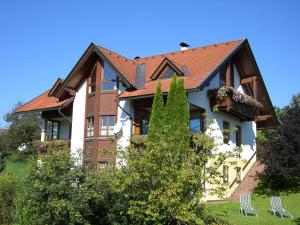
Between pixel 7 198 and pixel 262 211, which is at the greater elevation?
pixel 7 198

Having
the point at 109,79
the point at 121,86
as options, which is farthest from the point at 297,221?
the point at 109,79

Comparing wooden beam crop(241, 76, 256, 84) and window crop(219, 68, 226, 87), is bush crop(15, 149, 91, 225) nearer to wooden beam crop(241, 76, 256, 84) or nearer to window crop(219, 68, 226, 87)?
window crop(219, 68, 226, 87)

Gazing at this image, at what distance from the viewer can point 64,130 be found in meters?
30.3

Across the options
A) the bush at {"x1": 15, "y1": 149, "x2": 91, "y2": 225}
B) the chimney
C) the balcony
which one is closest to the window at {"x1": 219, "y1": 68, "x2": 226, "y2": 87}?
the balcony

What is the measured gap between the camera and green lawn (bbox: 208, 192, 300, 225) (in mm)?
16391

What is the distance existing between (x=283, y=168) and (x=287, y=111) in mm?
3879

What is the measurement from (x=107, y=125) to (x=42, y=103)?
23.2 ft

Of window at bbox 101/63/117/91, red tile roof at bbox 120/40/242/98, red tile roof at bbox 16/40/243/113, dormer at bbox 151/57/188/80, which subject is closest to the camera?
red tile roof at bbox 120/40/242/98

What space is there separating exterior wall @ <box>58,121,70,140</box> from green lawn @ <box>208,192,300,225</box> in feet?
43.0

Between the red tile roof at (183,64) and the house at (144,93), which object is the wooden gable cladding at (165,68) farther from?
the red tile roof at (183,64)

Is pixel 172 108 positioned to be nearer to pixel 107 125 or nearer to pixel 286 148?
pixel 107 125

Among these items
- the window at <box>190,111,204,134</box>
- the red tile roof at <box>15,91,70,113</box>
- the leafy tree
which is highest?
the red tile roof at <box>15,91,70,113</box>

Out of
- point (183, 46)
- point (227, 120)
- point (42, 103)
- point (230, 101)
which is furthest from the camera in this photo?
point (183, 46)

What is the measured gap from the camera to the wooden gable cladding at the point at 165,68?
926 inches
